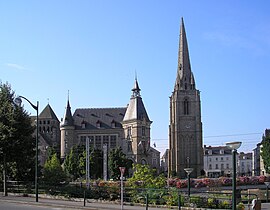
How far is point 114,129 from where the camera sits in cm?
13312

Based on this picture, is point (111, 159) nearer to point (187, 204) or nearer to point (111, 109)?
point (111, 109)

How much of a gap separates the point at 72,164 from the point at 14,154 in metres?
66.1

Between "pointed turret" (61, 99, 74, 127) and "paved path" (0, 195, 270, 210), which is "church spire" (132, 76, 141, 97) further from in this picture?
"paved path" (0, 195, 270, 210)

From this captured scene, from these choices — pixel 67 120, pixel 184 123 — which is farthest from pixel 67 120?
pixel 184 123

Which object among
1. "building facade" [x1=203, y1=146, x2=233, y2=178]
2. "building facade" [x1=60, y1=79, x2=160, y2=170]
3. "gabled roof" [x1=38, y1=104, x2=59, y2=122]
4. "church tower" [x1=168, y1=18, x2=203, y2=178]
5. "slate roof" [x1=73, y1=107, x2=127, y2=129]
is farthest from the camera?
"building facade" [x1=203, y1=146, x2=233, y2=178]

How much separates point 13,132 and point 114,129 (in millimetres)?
98725

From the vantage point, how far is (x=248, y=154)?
19238 centimetres

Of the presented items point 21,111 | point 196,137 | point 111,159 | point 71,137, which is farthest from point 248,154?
point 21,111

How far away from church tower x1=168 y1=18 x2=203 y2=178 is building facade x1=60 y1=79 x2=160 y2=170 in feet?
24.7

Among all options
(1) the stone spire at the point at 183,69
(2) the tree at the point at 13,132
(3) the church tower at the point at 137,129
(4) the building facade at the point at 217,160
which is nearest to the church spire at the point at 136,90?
(3) the church tower at the point at 137,129

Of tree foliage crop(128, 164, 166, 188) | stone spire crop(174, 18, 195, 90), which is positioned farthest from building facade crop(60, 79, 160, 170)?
tree foliage crop(128, 164, 166, 188)

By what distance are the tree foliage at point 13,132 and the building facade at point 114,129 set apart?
86.5 metres

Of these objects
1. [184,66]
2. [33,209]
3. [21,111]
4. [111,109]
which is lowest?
[33,209]

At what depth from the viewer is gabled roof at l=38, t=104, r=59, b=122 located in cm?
13912
